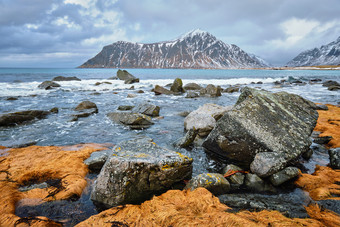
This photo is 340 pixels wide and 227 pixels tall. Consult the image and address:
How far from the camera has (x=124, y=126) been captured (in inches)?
453

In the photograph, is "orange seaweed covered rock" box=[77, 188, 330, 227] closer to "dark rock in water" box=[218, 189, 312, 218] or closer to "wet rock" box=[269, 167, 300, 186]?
"dark rock in water" box=[218, 189, 312, 218]

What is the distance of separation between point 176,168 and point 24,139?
28.2 ft

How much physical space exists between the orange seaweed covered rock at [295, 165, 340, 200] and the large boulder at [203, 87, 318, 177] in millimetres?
665

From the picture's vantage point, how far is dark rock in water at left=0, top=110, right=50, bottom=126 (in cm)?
1119

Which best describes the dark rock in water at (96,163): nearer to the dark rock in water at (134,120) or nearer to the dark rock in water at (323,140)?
the dark rock in water at (134,120)

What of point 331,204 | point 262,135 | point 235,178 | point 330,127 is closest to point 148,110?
point 262,135

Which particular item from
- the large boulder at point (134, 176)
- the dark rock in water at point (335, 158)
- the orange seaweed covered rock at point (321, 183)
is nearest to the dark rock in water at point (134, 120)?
the large boulder at point (134, 176)

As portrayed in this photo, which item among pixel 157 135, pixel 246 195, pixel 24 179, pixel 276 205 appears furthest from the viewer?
pixel 157 135

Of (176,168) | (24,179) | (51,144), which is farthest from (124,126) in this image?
(176,168)

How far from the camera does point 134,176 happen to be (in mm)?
4523

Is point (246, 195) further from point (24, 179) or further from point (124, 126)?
point (124, 126)

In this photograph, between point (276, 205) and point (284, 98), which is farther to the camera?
point (284, 98)

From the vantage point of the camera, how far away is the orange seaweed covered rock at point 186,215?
3.56m

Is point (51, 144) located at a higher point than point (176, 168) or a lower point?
lower
